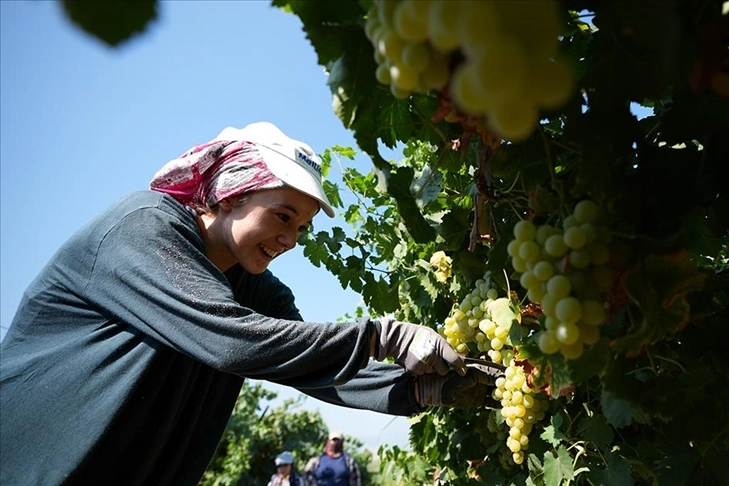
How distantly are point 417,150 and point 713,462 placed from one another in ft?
5.97

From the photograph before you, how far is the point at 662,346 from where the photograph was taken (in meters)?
1.31

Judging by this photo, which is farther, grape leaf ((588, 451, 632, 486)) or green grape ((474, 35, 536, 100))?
grape leaf ((588, 451, 632, 486))

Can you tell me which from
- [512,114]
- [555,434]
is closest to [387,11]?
[512,114]

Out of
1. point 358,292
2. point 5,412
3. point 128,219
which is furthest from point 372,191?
point 5,412

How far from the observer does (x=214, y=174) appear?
7.72 feet

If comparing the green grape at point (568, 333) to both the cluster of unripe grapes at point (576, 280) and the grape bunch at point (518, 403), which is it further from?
the grape bunch at point (518, 403)

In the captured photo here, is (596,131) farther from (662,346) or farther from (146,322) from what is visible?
(146,322)

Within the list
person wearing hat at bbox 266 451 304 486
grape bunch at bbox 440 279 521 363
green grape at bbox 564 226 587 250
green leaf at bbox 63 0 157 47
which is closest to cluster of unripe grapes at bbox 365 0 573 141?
green leaf at bbox 63 0 157 47

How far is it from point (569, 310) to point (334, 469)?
8434mm

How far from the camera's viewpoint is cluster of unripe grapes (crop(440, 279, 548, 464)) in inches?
62.6

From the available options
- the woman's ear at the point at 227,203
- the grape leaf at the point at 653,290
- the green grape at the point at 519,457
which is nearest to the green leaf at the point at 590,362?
the grape leaf at the point at 653,290

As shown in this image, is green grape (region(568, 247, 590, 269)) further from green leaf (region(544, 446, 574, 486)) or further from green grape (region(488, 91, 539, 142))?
green leaf (region(544, 446, 574, 486))

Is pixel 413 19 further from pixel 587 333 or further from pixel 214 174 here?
pixel 214 174

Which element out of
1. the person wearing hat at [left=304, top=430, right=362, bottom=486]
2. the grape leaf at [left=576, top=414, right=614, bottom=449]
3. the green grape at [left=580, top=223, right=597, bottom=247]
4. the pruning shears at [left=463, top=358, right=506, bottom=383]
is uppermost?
the green grape at [left=580, top=223, right=597, bottom=247]
